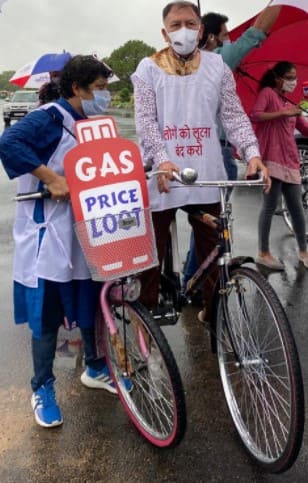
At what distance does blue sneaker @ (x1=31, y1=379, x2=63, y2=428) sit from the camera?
274cm

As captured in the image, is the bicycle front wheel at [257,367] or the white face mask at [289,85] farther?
the white face mask at [289,85]

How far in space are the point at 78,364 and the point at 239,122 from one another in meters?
1.87

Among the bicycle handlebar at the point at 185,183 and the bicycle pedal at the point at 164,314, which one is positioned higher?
the bicycle handlebar at the point at 185,183

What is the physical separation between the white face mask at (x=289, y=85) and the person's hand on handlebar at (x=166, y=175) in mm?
2268

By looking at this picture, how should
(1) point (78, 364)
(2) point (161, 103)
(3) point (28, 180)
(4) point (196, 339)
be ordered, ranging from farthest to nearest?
1. (4) point (196, 339)
2. (1) point (78, 364)
3. (2) point (161, 103)
4. (3) point (28, 180)

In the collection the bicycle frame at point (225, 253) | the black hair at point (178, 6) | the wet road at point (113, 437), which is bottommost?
the wet road at point (113, 437)

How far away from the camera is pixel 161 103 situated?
2.71 m

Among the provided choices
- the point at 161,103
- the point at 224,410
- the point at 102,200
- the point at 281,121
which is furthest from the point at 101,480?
the point at 281,121

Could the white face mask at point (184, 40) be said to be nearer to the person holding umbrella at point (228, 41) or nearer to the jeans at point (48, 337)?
the person holding umbrella at point (228, 41)

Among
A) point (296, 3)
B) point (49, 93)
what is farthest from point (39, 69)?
point (296, 3)

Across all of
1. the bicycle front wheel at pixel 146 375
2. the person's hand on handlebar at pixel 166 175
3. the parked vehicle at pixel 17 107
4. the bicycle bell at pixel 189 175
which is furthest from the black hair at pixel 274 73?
the parked vehicle at pixel 17 107

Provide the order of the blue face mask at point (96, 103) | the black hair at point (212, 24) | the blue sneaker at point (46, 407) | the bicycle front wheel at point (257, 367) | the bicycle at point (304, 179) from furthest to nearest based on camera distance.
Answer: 1. the bicycle at point (304, 179)
2. the black hair at point (212, 24)
3. the blue sneaker at point (46, 407)
4. the blue face mask at point (96, 103)
5. the bicycle front wheel at point (257, 367)

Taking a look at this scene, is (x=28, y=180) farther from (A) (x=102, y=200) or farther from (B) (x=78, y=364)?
(B) (x=78, y=364)

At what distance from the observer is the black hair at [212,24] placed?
12.2ft
